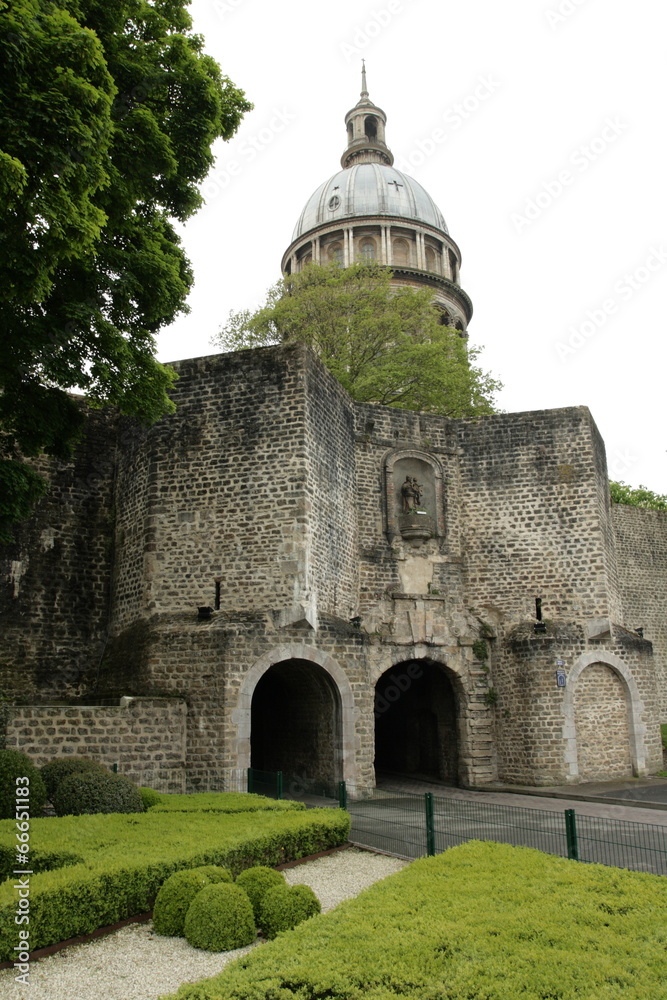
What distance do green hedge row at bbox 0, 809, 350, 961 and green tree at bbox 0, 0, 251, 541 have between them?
17.7 feet

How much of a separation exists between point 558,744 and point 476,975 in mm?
14148

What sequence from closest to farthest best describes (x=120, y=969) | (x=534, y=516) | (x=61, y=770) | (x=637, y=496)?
(x=120, y=969) < (x=61, y=770) < (x=534, y=516) < (x=637, y=496)

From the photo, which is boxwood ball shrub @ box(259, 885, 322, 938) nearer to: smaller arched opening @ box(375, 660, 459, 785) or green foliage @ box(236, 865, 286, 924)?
green foliage @ box(236, 865, 286, 924)

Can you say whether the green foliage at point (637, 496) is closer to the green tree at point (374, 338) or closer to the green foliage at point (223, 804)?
the green tree at point (374, 338)

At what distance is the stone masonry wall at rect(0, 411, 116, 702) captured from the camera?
649 inches

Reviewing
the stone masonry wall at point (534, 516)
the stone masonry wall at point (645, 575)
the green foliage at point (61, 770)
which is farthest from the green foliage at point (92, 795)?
the stone masonry wall at point (645, 575)

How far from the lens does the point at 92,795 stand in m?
10.2

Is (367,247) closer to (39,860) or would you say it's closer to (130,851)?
(130,851)

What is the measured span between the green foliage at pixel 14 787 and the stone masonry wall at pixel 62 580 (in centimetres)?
624

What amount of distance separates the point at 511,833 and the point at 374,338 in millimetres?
19539

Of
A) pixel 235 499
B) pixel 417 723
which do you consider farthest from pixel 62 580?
pixel 417 723

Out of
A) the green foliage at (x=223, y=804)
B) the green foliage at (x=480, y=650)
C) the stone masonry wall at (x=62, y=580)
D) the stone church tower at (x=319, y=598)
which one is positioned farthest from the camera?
the green foliage at (x=480, y=650)

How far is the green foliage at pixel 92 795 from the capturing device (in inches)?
397

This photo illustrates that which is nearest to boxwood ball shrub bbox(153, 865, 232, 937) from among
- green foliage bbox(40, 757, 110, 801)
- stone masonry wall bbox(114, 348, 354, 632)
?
green foliage bbox(40, 757, 110, 801)
